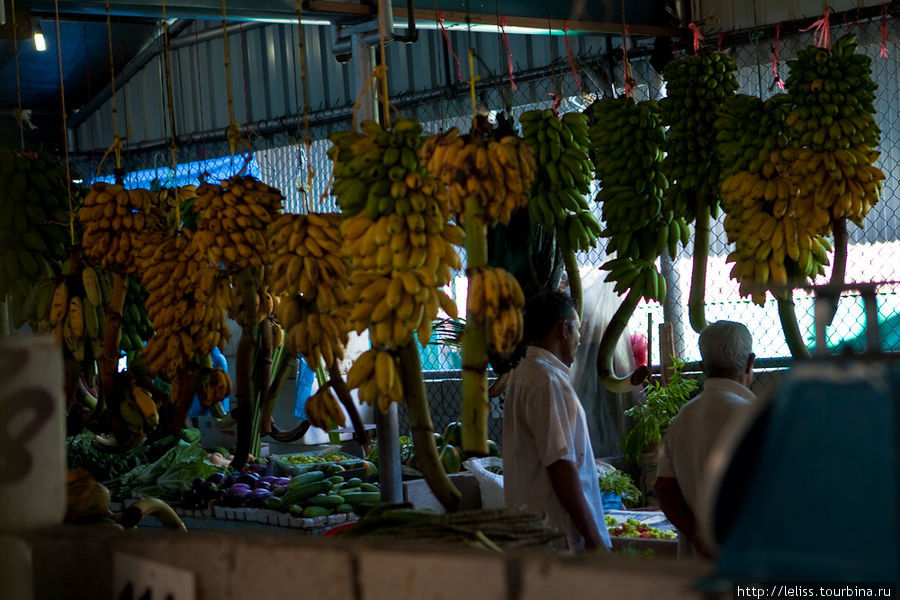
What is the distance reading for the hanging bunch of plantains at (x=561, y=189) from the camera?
3186 mm

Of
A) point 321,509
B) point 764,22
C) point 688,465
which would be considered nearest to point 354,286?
point 688,465

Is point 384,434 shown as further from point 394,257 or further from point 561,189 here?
point 561,189

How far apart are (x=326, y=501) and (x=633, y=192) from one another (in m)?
2.09

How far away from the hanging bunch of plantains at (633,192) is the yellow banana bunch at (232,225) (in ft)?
3.64

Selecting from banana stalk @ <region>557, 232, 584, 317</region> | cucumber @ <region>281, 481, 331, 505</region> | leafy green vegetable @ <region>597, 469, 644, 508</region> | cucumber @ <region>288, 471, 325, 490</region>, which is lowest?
leafy green vegetable @ <region>597, 469, 644, 508</region>

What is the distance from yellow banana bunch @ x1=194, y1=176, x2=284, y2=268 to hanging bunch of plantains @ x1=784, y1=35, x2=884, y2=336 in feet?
5.24

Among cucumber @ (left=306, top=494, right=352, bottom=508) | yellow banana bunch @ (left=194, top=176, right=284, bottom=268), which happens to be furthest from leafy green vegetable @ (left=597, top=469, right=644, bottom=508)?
yellow banana bunch @ (left=194, top=176, right=284, bottom=268)

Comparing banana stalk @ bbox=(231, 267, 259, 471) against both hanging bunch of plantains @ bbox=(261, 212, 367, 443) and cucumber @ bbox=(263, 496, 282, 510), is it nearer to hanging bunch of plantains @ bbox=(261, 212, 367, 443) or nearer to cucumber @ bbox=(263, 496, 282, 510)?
hanging bunch of plantains @ bbox=(261, 212, 367, 443)

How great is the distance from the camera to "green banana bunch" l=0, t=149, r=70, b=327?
3355mm

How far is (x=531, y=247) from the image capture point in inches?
128

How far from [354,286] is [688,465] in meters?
1.37

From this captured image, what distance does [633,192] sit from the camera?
3385 millimetres

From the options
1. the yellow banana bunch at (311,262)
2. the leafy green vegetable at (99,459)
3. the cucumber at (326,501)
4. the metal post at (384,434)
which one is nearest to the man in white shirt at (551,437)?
the metal post at (384,434)

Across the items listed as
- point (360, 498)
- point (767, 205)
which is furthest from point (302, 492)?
point (767, 205)
